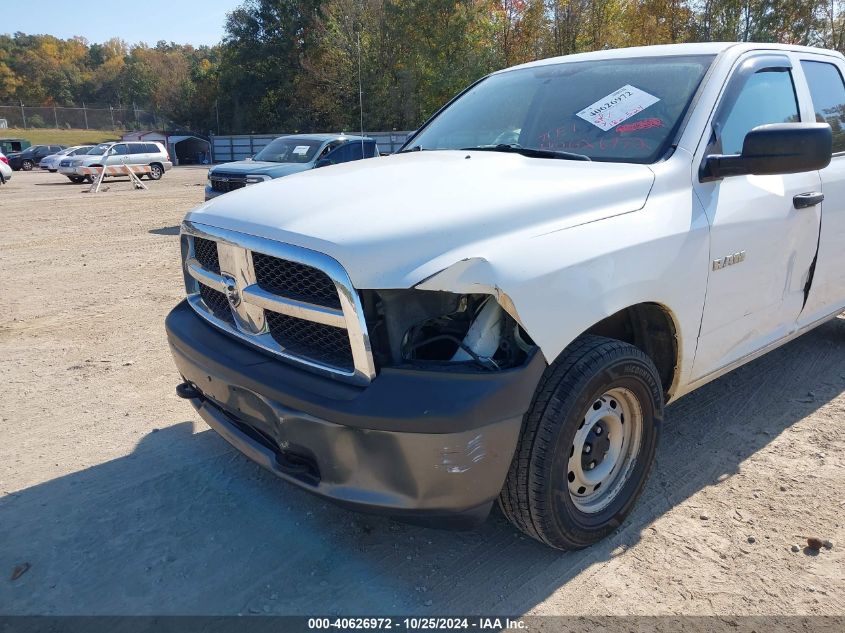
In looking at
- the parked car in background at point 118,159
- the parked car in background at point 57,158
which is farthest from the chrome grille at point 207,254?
the parked car in background at point 57,158

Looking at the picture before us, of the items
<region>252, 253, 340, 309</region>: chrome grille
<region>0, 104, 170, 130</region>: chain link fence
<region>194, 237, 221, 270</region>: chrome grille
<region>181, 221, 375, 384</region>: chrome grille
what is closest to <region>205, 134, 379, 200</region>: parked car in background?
<region>194, 237, 221, 270</region>: chrome grille

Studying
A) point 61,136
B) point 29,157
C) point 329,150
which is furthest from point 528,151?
point 61,136

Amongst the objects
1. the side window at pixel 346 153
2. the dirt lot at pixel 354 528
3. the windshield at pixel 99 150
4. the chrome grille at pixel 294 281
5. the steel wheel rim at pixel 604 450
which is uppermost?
the windshield at pixel 99 150

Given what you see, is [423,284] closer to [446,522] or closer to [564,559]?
[446,522]

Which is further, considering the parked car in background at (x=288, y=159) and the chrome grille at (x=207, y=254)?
the parked car in background at (x=288, y=159)

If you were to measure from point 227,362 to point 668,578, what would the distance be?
6.21 ft

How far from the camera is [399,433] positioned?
2.05 meters

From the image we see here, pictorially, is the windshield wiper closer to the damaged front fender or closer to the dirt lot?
the damaged front fender

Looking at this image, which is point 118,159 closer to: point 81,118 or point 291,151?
point 291,151

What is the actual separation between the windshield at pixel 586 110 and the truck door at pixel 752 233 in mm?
223

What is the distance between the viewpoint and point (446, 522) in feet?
7.32

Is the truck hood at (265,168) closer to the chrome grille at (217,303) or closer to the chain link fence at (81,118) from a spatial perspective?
the chrome grille at (217,303)

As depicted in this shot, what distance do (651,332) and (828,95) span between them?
A: 2.22 m

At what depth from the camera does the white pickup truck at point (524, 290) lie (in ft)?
6.97
